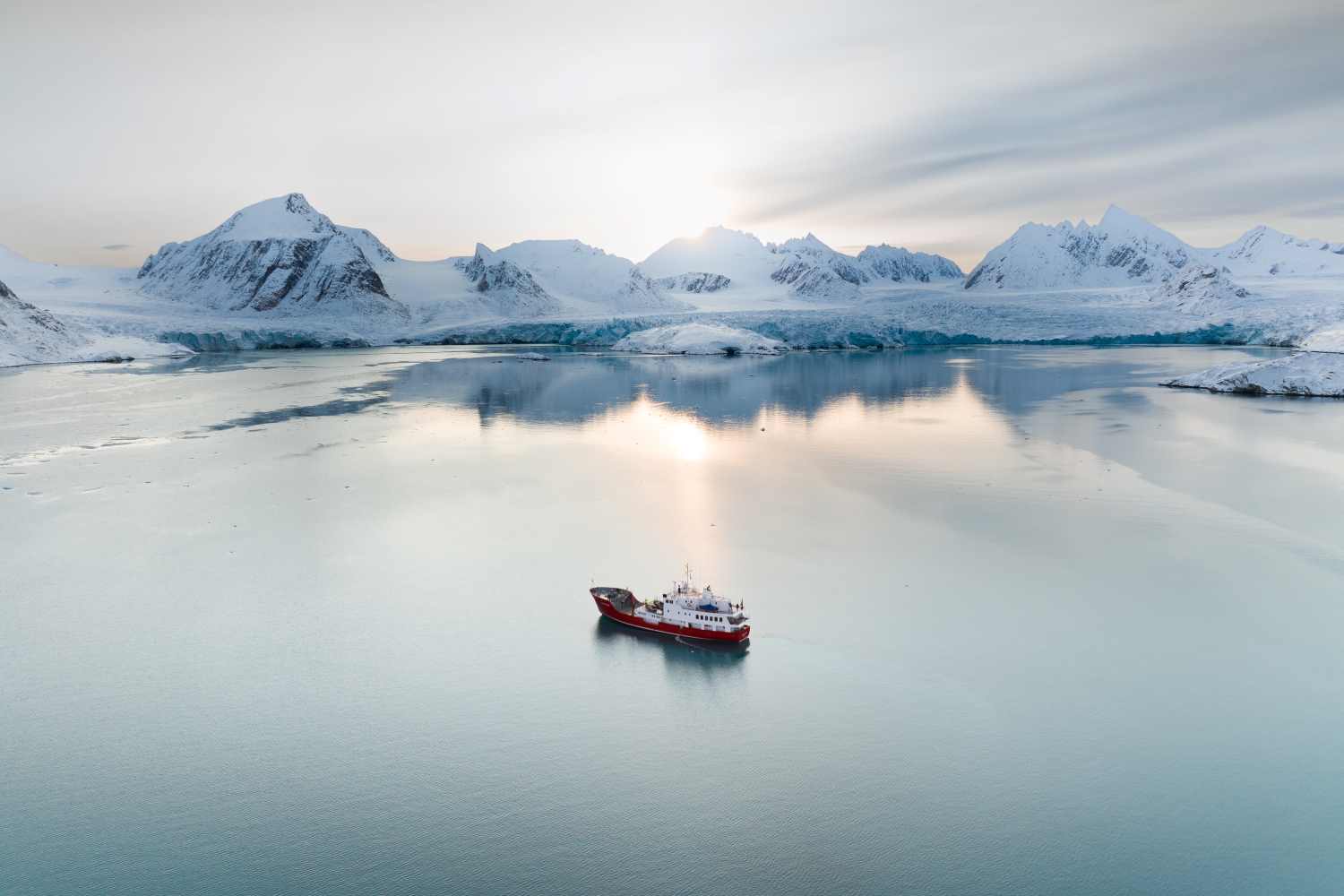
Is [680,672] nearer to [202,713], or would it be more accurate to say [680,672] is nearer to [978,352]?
[202,713]

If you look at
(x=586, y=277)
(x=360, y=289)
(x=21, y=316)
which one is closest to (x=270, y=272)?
(x=360, y=289)

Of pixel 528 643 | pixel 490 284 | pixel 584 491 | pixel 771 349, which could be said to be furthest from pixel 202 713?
pixel 490 284

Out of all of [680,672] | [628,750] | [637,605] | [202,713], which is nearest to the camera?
[628,750]

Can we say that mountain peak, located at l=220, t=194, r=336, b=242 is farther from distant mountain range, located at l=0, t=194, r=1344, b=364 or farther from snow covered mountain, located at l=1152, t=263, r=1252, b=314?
snow covered mountain, located at l=1152, t=263, r=1252, b=314

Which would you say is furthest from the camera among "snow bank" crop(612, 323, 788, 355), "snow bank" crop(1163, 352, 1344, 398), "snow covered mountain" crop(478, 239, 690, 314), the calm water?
"snow covered mountain" crop(478, 239, 690, 314)

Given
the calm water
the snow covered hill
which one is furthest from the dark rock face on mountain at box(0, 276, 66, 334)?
the calm water
